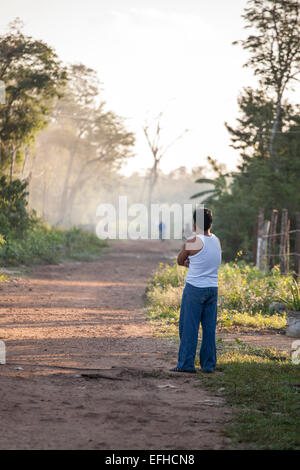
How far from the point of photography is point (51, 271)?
67.0ft

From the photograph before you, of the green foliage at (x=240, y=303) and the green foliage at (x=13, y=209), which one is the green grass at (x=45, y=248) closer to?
the green foliage at (x=13, y=209)

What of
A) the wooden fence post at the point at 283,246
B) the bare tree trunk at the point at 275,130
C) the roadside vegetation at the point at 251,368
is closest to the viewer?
the roadside vegetation at the point at 251,368

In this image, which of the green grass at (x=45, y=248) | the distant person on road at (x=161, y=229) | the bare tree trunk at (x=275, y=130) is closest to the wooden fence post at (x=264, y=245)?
the green grass at (x=45, y=248)

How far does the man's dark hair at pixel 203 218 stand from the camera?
681cm

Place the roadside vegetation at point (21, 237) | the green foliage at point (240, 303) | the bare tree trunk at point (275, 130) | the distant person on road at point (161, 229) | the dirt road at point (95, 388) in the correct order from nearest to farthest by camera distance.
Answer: the dirt road at point (95, 388), the green foliage at point (240, 303), the roadside vegetation at point (21, 237), the bare tree trunk at point (275, 130), the distant person on road at point (161, 229)

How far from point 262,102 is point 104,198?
294 ft

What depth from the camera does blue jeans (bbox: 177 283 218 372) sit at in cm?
689

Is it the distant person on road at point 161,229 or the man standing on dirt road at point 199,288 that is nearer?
the man standing on dirt road at point 199,288

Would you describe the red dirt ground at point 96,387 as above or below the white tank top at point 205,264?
below

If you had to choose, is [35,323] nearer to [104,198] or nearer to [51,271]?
[51,271]

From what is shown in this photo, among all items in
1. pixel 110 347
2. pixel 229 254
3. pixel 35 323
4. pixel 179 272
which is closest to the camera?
pixel 110 347

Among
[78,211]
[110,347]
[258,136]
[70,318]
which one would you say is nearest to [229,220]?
[258,136]

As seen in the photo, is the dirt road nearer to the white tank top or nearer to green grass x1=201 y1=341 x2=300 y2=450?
green grass x1=201 y1=341 x2=300 y2=450

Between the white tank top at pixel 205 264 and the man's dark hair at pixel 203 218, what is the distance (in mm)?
134
